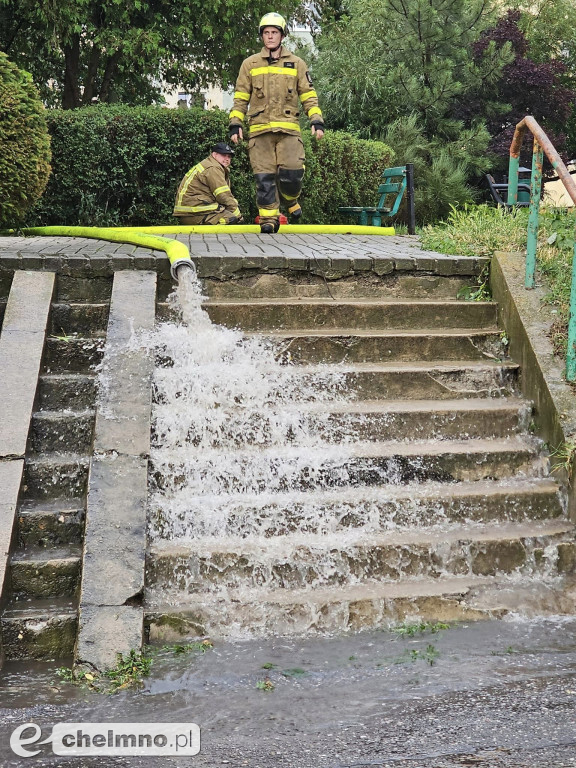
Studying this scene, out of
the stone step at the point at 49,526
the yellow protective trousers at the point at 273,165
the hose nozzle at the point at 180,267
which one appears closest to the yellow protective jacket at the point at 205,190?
the yellow protective trousers at the point at 273,165

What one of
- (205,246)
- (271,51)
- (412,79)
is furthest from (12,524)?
(412,79)

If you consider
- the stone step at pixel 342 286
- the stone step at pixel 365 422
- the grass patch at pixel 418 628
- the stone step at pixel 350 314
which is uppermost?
the stone step at pixel 342 286

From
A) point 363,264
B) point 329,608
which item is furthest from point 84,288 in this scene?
point 329,608

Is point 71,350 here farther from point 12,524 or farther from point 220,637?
point 220,637

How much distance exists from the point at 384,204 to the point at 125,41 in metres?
5.22

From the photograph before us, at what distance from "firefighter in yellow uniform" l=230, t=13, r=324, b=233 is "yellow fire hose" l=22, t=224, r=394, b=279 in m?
0.34

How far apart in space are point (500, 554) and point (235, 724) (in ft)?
6.15

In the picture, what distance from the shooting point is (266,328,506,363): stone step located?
580cm

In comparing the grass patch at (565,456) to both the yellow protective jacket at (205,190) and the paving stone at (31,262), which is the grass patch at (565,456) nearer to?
the paving stone at (31,262)

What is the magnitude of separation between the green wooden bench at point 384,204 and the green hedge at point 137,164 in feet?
1.76

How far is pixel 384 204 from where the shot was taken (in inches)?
482

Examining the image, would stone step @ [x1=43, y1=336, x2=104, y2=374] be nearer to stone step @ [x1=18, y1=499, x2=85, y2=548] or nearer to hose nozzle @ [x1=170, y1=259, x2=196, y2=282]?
hose nozzle @ [x1=170, y1=259, x2=196, y2=282]

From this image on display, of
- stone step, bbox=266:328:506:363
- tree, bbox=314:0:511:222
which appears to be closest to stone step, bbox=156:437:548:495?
stone step, bbox=266:328:506:363

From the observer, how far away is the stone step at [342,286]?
247 inches
